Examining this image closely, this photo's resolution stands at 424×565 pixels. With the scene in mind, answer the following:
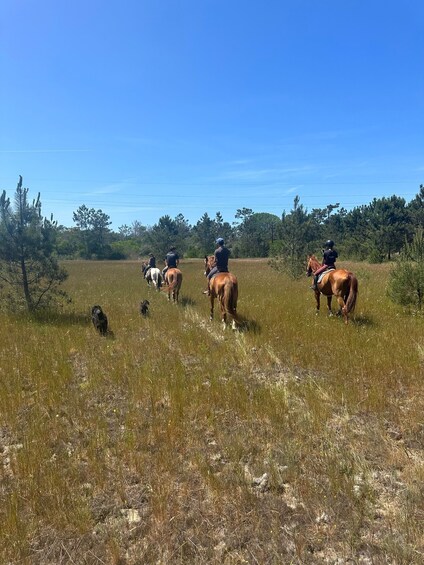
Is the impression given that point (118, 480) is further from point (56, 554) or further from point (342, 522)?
point (342, 522)

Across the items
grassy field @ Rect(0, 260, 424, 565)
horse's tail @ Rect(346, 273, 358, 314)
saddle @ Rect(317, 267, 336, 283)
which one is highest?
saddle @ Rect(317, 267, 336, 283)

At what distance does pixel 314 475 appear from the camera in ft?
12.3

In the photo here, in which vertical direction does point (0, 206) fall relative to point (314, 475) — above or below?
above

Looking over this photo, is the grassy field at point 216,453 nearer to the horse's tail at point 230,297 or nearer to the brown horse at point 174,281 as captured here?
the horse's tail at point 230,297

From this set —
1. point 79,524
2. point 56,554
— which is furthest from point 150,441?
point 56,554

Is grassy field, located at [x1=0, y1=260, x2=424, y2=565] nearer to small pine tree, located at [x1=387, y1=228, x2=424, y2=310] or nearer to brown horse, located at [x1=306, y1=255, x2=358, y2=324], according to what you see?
brown horse, located at [x1=306, y1=255, x2=358, y2=324]

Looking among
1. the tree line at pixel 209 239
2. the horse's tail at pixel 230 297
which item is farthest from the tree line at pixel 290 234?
the horse's tail at pixel 230 297

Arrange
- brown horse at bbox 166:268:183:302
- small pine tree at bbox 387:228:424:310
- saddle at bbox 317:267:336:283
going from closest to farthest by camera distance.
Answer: small pine tree at bbox 387:228:424:310, saddle at bbox 317:267:336:283, brown horse at bbox 166:268:183:302

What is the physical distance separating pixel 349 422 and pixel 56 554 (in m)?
3.80

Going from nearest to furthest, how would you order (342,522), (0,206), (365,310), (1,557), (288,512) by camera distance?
(1,557) < (342,522) < (288,512) < (365,310) < (0,206)

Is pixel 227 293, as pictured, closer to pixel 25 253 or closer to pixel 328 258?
pixel 328 258

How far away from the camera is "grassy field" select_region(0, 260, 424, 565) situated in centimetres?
299

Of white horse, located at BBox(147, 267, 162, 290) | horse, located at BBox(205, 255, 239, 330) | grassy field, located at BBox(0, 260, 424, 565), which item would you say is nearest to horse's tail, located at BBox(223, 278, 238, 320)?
horse, located at BBox(205, 255, 239, 330)

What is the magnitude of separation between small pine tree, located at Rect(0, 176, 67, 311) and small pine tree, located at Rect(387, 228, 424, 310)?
12.4 meters
